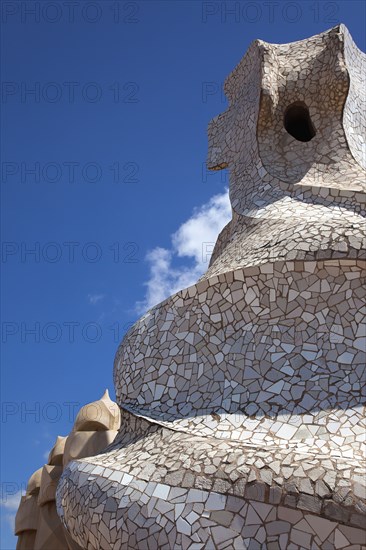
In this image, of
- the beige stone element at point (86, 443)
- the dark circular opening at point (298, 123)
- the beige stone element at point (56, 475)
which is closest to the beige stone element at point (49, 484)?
the beige stone element at point (56, 475)

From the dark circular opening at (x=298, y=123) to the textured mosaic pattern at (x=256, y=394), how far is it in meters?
0.69

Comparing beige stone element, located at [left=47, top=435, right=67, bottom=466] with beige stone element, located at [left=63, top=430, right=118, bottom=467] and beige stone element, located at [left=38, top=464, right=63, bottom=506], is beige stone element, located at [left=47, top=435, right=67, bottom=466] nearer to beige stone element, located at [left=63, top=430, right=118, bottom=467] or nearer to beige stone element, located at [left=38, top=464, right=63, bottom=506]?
beige stone element, located at [left=38, top=464, right=63, bottom=506]

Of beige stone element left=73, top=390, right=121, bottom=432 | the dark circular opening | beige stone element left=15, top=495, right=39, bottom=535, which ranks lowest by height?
beige stone element left=15, top=495, right=39, bottom=535

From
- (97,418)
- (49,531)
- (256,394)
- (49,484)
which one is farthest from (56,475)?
(256,394)

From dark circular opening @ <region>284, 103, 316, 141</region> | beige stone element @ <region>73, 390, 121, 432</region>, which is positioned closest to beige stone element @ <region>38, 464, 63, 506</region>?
beige stone element @ <region>73, 390, 121, 432</region>

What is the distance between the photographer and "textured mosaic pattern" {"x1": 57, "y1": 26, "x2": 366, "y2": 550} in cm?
336

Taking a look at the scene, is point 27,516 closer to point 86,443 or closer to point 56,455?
point 56,455

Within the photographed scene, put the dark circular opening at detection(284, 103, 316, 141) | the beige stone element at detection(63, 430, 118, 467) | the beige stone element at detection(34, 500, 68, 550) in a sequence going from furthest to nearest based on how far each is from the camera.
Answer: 1. the beige stone element at detection(34, 500, 68, 550)
2. the beige stone element at detection(63, 430, 118, 467)
3. the dark circular opening at detection(284, 103, 316, 141)

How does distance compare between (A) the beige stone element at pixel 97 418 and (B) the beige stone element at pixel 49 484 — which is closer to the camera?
(A) the beige stone element at pixel 97 418

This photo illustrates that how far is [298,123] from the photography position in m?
7.40

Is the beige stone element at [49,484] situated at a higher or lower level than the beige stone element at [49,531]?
higher

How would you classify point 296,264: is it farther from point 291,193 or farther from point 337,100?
point 337,100

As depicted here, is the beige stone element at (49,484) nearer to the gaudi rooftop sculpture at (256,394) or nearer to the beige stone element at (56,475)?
the beige stone element at (56,475)

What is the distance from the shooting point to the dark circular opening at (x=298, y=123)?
7.22 m
